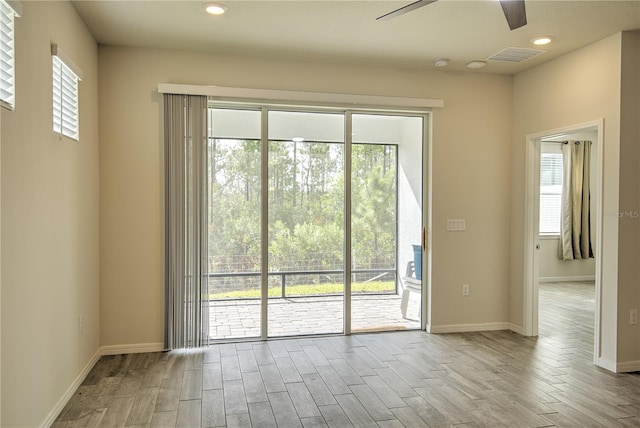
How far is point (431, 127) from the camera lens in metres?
4.66

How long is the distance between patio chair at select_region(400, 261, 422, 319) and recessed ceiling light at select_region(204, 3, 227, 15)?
9.58 ft

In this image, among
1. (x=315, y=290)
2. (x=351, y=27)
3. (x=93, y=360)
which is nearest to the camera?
(x=351, y=27)

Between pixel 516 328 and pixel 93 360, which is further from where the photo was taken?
pixel 516 328

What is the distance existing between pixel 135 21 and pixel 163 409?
274 centimetres

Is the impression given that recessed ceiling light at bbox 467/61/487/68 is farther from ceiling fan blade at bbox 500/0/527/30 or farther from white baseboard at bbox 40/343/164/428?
white baseboard at bbox 40/343/164/428

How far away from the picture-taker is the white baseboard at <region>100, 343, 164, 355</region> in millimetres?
3990

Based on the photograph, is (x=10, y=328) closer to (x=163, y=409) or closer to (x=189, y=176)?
(x=163, y=409)

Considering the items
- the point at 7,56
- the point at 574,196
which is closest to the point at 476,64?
the point at 7,56

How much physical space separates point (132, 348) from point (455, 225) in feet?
10.7

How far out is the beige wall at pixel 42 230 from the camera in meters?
2.19

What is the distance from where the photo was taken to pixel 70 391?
3080 millimetres

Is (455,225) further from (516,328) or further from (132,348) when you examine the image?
(132,348)

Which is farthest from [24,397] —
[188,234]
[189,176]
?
[189,176]

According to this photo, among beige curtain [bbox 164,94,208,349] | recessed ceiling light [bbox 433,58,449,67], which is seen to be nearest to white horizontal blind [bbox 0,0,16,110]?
beige curtain [bbox 164,94,208,349]
